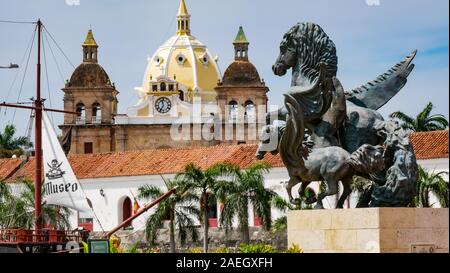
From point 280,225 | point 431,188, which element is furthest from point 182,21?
point 431,188

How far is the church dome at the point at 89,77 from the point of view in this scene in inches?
4365

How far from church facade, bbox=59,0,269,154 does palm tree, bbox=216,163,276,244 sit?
4610 cm

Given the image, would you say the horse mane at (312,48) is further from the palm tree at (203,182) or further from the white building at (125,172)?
the white building at (125,172)

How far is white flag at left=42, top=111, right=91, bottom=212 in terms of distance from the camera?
2274 inches

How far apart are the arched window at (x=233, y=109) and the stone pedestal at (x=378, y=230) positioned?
3319 inches

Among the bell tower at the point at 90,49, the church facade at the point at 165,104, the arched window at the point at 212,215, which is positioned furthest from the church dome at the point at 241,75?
the arched window at the point at 212,215

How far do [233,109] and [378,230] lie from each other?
289 feet
